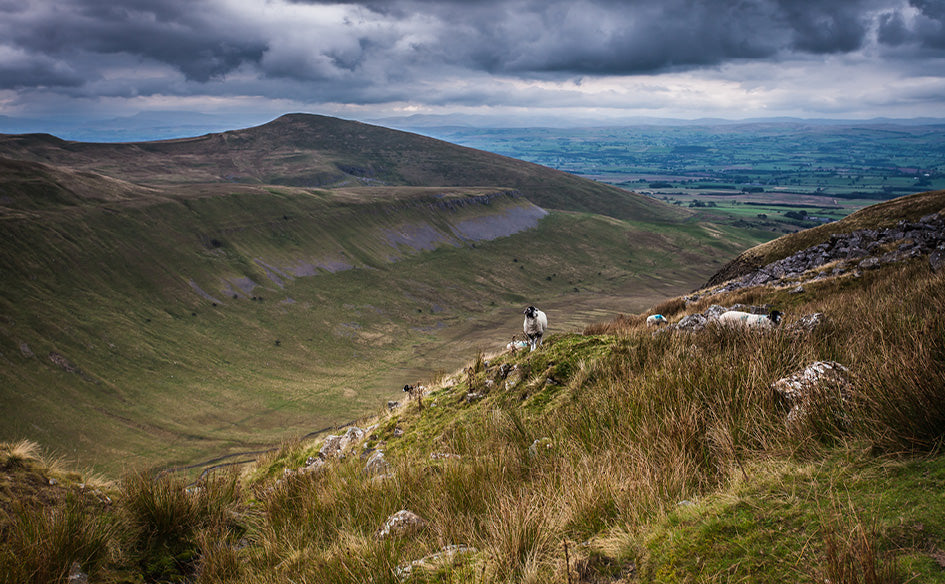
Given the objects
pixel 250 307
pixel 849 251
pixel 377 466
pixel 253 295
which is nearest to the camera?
pixel 377 466

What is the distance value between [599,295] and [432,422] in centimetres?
10652

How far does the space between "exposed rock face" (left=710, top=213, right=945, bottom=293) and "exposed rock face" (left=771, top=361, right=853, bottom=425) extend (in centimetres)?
1924

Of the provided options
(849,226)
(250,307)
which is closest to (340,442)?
(849,226)

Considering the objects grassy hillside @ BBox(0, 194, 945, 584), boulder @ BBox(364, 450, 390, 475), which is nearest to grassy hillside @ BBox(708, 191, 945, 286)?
grassy hillside @ BBox(0, 194, 945, 584)

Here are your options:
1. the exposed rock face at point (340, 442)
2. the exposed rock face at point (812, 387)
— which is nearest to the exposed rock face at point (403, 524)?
the exposed rock face at point (812, 387)

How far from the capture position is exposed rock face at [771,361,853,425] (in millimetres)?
4113

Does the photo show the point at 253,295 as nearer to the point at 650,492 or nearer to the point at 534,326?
the point at 534,326

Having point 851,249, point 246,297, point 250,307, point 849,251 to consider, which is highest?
point 851,249

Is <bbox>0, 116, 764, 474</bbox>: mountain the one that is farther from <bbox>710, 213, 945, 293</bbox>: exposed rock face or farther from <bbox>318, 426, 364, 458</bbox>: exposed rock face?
<bbox>710, 213, 945, 293</bbox>: exposed rock face

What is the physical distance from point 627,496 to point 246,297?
9489 centimetres

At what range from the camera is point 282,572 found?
13.2ft

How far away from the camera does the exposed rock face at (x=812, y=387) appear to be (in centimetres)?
411

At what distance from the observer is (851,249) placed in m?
27.6

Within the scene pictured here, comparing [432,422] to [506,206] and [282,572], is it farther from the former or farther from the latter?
[506,206]
